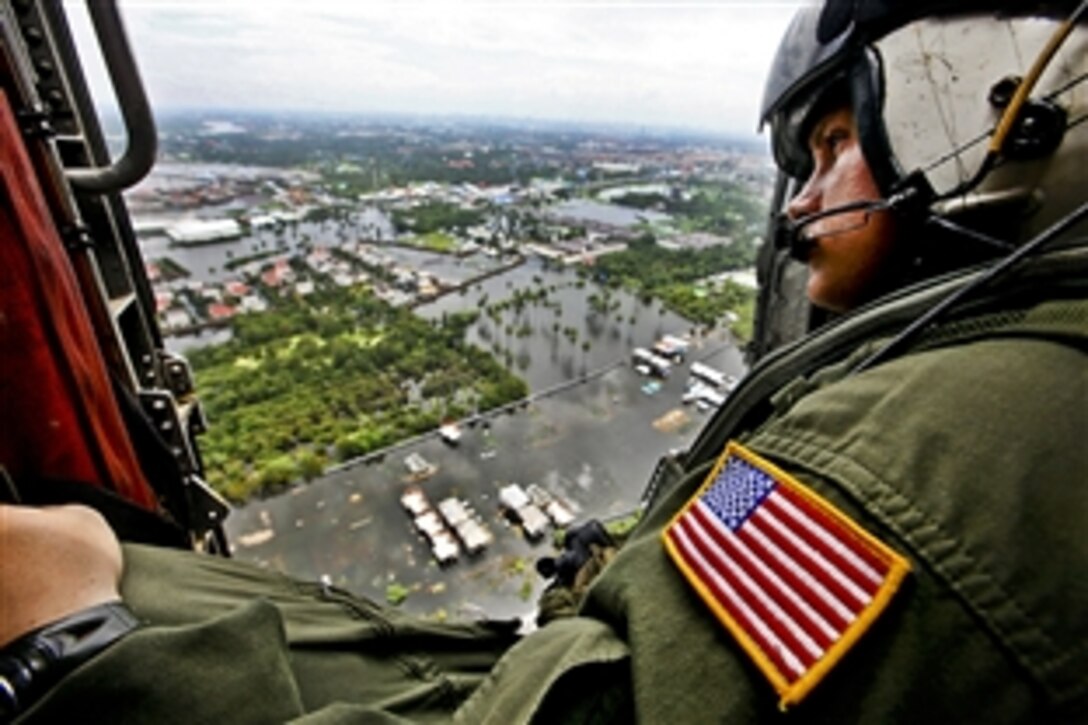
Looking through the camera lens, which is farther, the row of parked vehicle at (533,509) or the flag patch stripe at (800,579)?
the row of parked vehicle at (533,509)

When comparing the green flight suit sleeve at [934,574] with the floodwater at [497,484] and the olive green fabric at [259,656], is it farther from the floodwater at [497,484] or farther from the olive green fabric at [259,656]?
the floodwater at [497,484]

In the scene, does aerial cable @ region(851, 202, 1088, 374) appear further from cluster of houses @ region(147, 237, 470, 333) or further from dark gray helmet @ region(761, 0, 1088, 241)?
cluster of houses @ region(147, 237, 470, 333)

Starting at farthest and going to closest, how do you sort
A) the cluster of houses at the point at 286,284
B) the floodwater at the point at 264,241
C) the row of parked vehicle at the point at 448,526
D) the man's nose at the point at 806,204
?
the floodwater at the point at 264,241 → the cluster of houses at the point at 286,284 → the row of parked vehicle at the point at 448,526 → the man's nose at the point at 806,204

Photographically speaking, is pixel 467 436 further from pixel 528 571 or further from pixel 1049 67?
pixel 1049 67

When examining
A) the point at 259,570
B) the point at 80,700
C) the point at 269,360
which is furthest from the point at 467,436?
the point at 80,700

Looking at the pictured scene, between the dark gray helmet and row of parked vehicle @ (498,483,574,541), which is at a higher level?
the dark gray helmet

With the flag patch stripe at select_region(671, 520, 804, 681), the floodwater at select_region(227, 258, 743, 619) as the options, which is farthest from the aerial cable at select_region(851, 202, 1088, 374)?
the floodwater at select_region(227, 258, 743, 619)

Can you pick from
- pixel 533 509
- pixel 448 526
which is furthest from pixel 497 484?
pixel 448 526

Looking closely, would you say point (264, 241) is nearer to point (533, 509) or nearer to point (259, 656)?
point (533, 509)

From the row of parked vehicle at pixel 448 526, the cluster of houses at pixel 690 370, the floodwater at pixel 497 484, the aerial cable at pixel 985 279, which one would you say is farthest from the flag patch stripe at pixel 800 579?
the cluster of houses at pixel 690 370

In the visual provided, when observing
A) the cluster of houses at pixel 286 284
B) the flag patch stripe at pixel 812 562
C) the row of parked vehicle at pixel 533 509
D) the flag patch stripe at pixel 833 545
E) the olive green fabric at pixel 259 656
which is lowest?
the row of parked vehicle at pixel 533 509
